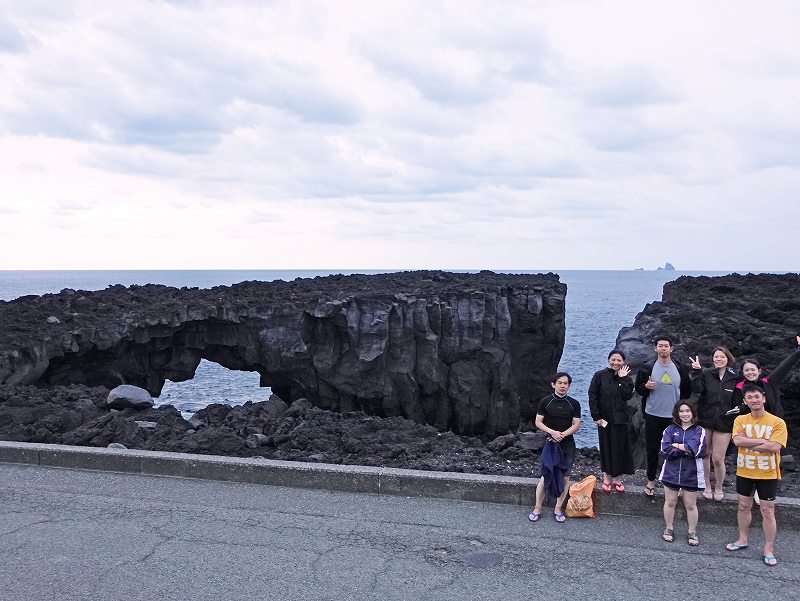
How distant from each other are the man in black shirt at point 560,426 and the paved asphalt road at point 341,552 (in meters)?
0.33

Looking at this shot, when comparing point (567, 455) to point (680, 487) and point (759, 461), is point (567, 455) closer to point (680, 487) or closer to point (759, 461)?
point (680, 487)

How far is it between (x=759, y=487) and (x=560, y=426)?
2.10 metres

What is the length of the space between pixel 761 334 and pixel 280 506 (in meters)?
12.9

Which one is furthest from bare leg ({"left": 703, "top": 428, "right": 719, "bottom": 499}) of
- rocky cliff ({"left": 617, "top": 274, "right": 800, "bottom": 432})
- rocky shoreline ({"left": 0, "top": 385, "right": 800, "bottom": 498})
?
rocky cliff ({"left": 617, "top": 274, "right": 800, "bottom": 432})

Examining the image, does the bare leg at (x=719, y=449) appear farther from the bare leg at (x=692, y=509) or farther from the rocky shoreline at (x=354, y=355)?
the rocky shoreline at (x=354, y=355)

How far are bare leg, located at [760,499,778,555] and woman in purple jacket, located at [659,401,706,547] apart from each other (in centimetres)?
58

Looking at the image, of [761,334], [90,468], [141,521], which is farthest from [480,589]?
[761,334]

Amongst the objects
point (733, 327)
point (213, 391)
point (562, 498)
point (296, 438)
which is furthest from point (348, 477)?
point (213, 391)

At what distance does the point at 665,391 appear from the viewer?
25.3 ft

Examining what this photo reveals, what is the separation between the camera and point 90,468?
9.41 m

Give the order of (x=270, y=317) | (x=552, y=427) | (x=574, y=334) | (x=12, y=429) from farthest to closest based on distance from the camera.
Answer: (x=574, y=334) → (x=270, y=317) → (x=12, y=429) → (x=552, y=427)

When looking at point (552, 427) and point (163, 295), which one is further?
point (163, 295)

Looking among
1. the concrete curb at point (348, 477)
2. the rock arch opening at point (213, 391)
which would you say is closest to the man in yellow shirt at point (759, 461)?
the concrete curb at point (348, 477)

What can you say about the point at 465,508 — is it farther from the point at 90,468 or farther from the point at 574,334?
the point at 574,334
